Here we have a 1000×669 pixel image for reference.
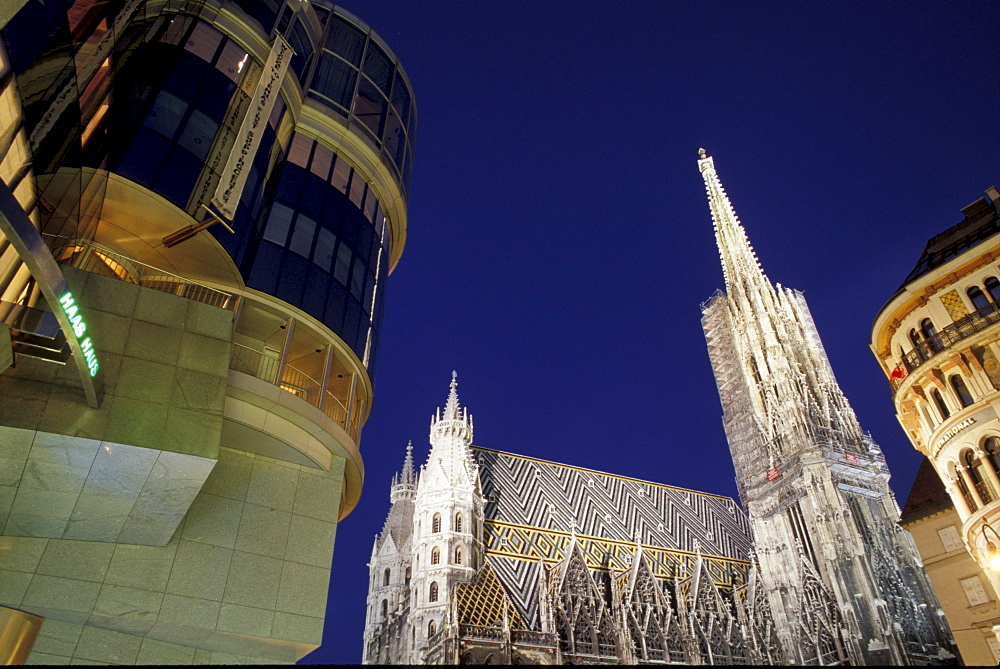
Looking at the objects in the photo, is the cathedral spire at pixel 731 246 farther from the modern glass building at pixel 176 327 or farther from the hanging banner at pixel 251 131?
the hanging banner at pixel 251 131

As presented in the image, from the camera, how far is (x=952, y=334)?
18.5 m

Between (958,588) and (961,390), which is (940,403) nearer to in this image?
(961,390)

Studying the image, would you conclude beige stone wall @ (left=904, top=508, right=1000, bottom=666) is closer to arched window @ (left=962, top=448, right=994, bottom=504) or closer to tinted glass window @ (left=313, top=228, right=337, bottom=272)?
arched window @ (left=962, top=448, right=994, bottom=504)

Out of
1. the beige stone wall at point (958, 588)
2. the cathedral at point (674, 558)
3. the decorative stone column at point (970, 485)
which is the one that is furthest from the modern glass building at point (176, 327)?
the beige stone wall at point (958, 588)

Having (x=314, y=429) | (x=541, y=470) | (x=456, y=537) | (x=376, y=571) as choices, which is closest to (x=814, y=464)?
(x=541, y=470)

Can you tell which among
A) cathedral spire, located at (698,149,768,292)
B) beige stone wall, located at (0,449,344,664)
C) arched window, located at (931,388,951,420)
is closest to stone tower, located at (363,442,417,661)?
beige stone wall, located at (0,449,344,664)

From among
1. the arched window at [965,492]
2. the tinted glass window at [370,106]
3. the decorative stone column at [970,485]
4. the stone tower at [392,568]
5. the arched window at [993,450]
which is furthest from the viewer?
the stone tower at [392,568]

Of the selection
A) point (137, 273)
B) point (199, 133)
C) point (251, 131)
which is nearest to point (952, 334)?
point (251, 131)

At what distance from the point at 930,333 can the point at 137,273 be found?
21388mm

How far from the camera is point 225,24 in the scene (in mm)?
18734

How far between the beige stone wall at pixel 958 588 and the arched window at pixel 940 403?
761 centimetres

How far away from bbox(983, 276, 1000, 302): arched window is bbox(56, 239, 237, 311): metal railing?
1967 cm

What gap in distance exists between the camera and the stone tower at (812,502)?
124ft

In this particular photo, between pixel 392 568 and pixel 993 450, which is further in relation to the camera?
pixel 392 568
